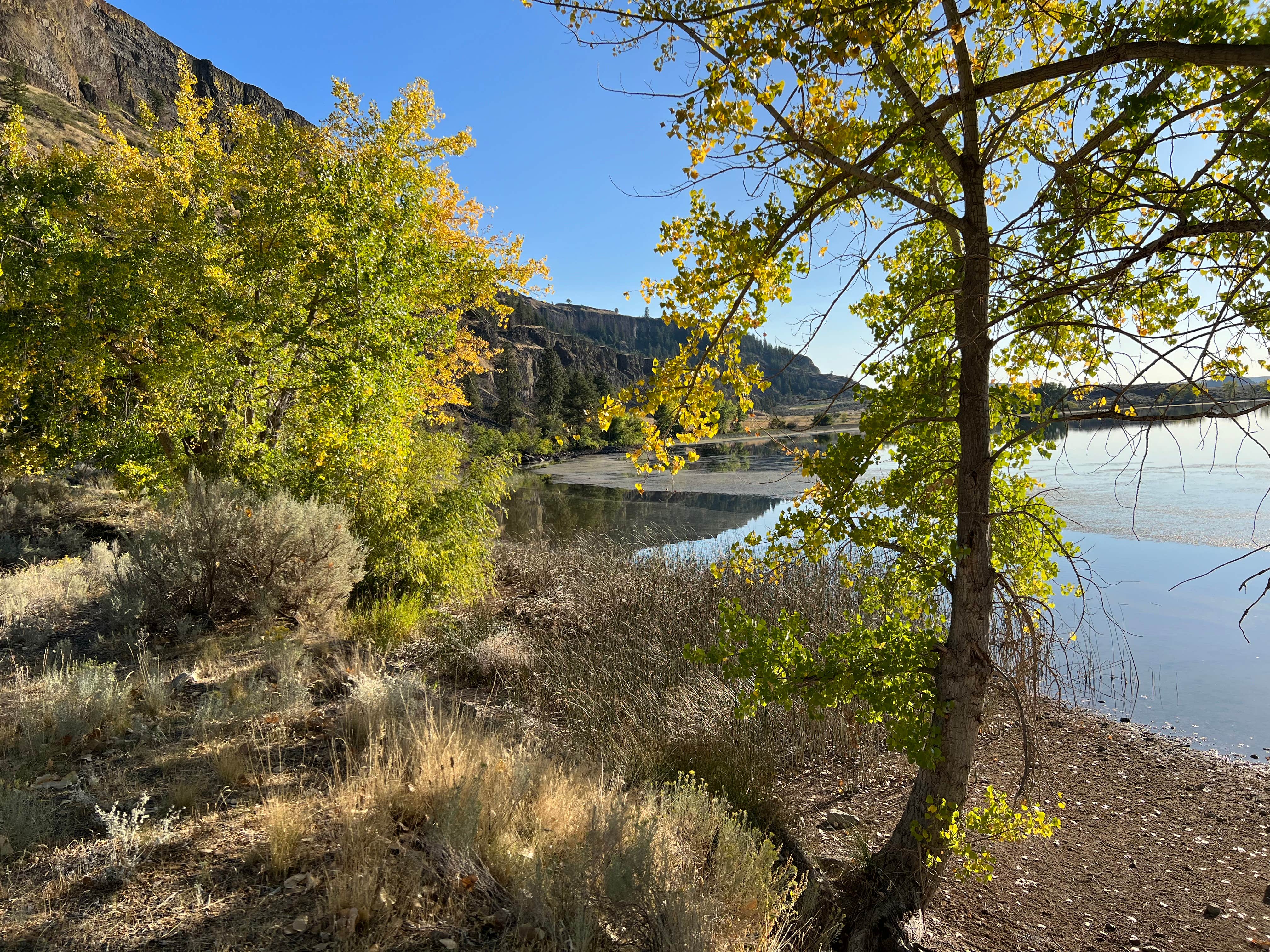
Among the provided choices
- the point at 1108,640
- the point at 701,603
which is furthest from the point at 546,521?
the point at 1108,640

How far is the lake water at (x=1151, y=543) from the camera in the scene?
273 inches

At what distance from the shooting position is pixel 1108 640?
881 centimetres

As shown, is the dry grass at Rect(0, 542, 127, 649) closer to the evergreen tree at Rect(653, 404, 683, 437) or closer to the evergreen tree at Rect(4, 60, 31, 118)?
the evergreen tree at Rect(653, 404, 683, 437)

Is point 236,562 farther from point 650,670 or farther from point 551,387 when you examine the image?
point 551,387

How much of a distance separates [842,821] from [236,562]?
22.0ft

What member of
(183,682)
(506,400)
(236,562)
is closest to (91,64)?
(506,400)

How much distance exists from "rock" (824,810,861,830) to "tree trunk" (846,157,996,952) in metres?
1.45

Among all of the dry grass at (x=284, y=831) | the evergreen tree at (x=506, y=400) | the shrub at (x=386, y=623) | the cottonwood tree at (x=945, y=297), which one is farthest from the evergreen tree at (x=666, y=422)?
the evergreen tree at (x=506, y=400)

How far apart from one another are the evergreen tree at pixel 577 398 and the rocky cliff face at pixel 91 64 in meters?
38.2

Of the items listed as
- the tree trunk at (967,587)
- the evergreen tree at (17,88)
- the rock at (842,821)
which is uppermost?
the evergreen tree at (17,88)

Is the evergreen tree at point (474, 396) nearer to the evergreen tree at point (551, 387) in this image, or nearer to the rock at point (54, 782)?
the evergreen tree at point (551, 387)

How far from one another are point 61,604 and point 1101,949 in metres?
10.0

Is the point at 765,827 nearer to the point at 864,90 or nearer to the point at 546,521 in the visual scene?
the point at 864,90

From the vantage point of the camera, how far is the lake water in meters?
6.94
